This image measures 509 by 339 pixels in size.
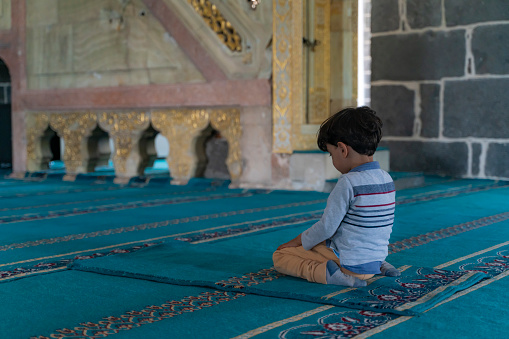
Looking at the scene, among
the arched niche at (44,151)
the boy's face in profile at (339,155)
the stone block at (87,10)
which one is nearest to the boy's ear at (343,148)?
the boy's face in profile at (339,155)

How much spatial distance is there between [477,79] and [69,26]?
159 inches

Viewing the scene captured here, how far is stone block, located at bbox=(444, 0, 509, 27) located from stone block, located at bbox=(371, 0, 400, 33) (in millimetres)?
606

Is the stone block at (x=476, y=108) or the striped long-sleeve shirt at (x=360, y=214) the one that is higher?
the stone block at (x=476, y=108)

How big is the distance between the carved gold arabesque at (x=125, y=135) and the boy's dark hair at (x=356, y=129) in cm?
441

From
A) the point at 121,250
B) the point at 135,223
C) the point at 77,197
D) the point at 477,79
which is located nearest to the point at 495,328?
the point at 121,250

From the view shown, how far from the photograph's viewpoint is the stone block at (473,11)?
6.76m

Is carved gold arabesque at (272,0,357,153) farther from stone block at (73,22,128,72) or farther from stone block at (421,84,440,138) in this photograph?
stone block at (421,84,440,138)

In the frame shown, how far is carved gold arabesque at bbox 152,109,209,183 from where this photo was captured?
20.5 feet

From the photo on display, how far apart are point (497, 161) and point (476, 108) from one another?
57 centimetres

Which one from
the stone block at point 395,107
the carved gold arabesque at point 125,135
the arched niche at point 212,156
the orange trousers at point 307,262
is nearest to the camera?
the orange trousers at point 307,262

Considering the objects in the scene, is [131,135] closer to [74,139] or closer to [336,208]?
[74,139]

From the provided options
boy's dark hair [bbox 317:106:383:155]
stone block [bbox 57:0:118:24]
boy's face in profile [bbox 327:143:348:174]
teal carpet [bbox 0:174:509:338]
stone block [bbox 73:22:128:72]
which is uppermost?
stone block [bbox 57:0:118:24]

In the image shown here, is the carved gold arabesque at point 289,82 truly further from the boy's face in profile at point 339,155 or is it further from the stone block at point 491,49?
the boy's face in profile at point 339,155

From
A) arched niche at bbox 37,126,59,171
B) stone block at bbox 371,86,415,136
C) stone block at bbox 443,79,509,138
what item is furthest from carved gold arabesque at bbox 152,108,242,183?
stone block at bbox 443,79,509,138
